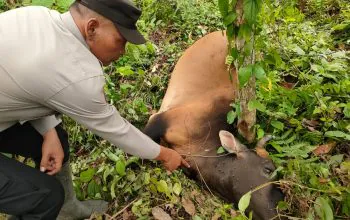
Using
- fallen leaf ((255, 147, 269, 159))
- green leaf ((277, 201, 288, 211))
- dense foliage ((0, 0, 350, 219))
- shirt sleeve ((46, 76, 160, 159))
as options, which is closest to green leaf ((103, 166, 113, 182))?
dense foliage ((0, 0, 350, 219))

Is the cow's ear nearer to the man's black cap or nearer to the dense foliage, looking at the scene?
the dense foliage

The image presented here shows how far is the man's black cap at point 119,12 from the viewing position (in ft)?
10.1

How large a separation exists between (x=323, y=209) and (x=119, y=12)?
193 centimetres

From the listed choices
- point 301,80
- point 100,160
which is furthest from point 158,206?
point 301,80

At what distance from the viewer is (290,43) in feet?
19.1

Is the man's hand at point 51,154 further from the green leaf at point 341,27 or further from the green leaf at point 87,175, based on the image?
the green leaf at point 341,27

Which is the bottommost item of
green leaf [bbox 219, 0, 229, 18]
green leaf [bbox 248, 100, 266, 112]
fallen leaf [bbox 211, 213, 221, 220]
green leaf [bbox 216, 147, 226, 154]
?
fallen leaf [bbox 211, 213, 221, 220]

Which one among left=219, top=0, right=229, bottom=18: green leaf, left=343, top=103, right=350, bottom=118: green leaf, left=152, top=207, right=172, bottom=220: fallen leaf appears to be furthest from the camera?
left=343, top=103, right=350, bottom=118: green leaf

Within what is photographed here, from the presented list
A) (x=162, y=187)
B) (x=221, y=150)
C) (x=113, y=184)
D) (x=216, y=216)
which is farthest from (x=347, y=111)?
(x=113, y=184)

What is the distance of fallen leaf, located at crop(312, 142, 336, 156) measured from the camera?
450 cm

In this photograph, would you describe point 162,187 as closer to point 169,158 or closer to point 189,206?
point 189,206

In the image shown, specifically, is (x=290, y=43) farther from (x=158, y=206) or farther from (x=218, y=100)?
(x=158, y=206)

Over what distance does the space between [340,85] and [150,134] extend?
6.82ft

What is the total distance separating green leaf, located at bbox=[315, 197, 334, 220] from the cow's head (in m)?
0.71
